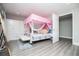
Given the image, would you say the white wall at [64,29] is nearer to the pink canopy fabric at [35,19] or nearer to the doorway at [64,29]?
the doorway at [64,29]

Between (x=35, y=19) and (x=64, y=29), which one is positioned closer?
(x=35, y=19)

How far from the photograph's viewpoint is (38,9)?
4.15 feet

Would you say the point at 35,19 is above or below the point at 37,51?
above

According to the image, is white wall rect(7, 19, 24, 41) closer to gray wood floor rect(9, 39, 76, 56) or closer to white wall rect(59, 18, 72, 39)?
gray wood floor rect(9, 39, 76, 56)

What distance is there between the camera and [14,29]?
1249mm

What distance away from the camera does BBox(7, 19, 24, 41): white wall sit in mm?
1234

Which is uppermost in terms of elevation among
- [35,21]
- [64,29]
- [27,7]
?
[27,7]

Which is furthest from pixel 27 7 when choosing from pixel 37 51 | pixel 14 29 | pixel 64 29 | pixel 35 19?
pixel 64 29

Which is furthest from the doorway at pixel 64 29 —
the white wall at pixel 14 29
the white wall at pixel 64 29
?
the white wall at pixel 14 29

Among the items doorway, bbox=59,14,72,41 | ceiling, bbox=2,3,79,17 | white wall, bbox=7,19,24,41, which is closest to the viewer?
ceiling, bbox=2,3,79,17

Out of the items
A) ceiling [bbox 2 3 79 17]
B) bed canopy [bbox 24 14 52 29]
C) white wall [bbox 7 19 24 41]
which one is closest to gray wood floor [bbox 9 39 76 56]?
white wall [bbox 7 19 24 41]

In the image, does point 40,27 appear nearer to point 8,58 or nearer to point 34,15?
point 34,15

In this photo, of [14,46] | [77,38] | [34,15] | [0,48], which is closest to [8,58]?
[0,48]

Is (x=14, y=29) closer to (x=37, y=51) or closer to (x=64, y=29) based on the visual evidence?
(x=37, y=51)
